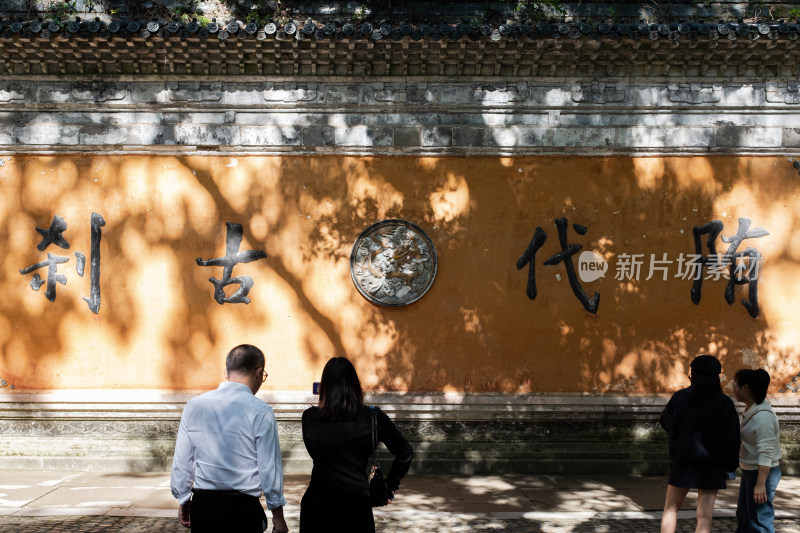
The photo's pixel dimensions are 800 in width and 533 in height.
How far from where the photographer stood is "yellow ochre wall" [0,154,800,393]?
318 inches

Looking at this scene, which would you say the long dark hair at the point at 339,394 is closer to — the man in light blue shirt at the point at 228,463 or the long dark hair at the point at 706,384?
the man in light blue shirt at the point at 228,463

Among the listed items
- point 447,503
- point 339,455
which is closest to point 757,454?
point 447,503

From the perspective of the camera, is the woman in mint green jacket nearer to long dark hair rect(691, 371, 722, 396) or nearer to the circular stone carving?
long dark hair rect(691, 371, 722, 396)

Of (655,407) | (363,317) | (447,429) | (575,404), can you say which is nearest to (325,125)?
(363,317)

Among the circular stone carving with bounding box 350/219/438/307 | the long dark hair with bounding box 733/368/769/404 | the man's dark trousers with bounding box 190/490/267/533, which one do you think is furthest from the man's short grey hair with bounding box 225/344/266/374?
the circular stone carving with bounding box 350/219/438/307

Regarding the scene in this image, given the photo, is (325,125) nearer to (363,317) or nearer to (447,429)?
(363,317)

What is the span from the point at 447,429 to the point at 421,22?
4.75 m

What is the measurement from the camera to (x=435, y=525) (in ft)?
20.1

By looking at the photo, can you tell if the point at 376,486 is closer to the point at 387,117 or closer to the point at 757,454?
the point at 757,454

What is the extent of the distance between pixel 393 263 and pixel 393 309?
20.6 inches

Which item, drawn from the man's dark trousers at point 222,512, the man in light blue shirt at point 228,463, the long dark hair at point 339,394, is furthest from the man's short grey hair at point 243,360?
the man's dark trousers at point 222,512

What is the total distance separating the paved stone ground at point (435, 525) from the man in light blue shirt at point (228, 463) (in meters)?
2.69

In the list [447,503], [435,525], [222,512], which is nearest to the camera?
[222,512]

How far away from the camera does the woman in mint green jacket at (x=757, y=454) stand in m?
4.74
